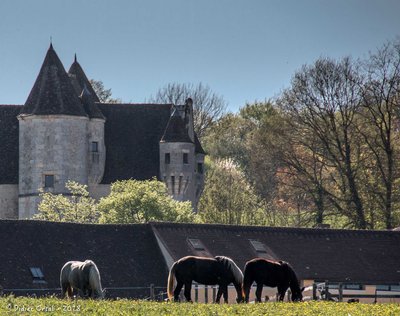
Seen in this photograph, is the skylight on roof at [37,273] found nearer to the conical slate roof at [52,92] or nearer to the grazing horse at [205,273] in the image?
the grazing horse at [205,273]

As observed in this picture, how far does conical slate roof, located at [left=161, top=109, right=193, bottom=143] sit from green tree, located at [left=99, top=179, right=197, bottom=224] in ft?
49.8

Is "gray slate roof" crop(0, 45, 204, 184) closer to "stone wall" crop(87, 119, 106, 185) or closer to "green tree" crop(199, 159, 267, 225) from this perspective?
"stone wall" crop(87, 119, 106, 185)

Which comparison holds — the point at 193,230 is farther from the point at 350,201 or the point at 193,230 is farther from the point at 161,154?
the point at 161,154

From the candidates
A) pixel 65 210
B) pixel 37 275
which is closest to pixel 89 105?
pixel 65 210

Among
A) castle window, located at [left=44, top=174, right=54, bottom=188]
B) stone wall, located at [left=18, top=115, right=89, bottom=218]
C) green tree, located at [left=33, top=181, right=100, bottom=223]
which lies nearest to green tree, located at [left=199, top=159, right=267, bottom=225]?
stone wall, located at [left=18, top=115, right=89, bottom=218]

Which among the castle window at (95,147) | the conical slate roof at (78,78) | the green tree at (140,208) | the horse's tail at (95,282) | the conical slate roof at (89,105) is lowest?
the horse's tail at (95,282)

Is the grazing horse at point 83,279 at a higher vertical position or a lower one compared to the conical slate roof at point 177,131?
lower

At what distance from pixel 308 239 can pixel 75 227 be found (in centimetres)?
1242

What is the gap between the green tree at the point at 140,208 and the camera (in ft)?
315

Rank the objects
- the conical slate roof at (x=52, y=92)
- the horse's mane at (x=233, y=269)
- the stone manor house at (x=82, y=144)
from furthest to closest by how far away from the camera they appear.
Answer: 1. the stone manor house at (x=82, y=144)
2. the conical slate roof at (x=52, y=92)
3. the horse's mane at (x=233, y=269)

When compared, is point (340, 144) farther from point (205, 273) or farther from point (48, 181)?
point (205, 273)

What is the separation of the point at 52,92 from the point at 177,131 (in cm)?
1003

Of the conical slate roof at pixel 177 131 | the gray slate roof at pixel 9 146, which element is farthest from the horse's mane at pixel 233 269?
the conical slate roof at pixel 177 131

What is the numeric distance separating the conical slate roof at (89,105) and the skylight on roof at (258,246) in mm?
37987
